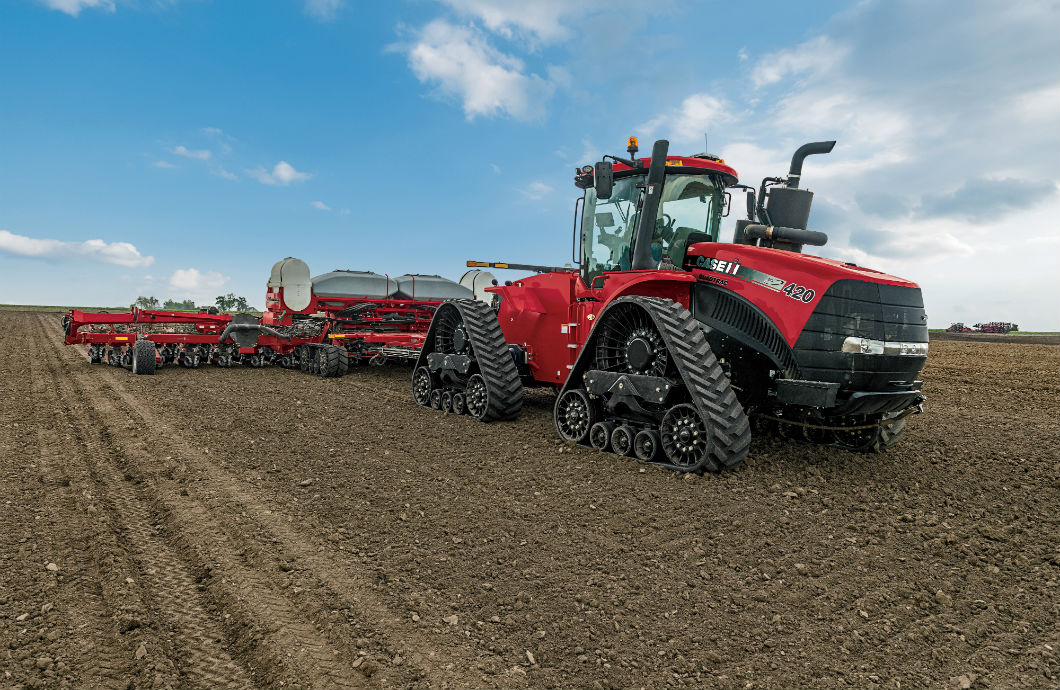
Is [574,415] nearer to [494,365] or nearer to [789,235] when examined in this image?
[494,365]

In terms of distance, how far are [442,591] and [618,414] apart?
11.7 feet

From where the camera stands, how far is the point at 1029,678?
9.64ft

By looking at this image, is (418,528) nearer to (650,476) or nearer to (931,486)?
(650,476)

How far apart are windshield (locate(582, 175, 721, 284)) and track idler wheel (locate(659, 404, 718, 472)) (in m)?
1.76

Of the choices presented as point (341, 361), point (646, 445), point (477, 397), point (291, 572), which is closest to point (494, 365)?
point (477, 397)

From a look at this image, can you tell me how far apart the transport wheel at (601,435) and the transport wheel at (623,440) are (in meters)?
0.08

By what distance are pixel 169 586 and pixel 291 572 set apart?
25.6 inches

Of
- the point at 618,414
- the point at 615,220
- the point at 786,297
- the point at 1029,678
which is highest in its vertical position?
the point at 615,220

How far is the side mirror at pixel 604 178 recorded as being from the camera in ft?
22.5

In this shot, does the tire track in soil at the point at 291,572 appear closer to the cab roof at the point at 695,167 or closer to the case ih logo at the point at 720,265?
the case ih logo at the point at 720,265

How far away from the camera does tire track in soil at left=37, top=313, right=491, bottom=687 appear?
9.42ft

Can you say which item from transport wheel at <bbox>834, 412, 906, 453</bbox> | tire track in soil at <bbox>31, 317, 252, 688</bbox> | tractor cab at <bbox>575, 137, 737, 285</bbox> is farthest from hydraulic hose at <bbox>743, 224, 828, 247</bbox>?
tire track in soil at <bbox>31, 317, 252, 688</bbox>

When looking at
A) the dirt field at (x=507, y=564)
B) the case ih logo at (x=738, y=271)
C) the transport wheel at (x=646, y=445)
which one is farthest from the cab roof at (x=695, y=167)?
the dirt field at (x=507, y=564)

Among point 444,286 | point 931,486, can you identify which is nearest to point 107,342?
point 444,286
